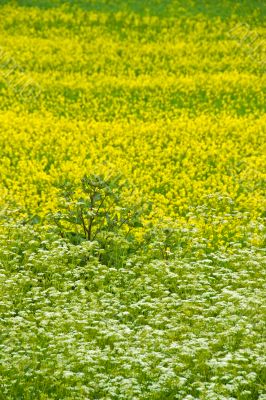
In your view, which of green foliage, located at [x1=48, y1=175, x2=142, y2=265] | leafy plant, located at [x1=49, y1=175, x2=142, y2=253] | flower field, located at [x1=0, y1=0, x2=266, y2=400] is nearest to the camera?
Result: flower field, located at [x1=0, y1=0, x2=266, y2=400]

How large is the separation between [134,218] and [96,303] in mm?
2843

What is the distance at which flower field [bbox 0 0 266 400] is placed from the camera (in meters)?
7.66

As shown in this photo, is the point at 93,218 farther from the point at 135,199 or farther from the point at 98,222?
the point at 135,199

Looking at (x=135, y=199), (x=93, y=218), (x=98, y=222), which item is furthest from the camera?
(x=135, y=199)

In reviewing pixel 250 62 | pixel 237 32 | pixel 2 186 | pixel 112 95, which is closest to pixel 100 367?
pixel 2 186

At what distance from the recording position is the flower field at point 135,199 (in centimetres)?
766

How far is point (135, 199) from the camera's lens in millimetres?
12867

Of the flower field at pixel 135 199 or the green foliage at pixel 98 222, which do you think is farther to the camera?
the green foliage at pixel 98 222

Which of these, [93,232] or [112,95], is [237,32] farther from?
[93,232]

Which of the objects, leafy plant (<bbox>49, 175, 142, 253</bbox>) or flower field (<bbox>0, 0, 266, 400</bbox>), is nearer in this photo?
flower field (<bbox>0, 0, 266, 400</bbox>)

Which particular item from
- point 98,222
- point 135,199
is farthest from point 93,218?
point 135,199

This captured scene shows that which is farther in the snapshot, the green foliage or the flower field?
the green foliage

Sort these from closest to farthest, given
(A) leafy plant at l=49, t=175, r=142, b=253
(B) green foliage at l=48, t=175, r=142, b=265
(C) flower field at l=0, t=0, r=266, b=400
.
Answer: (C) flower field at l=0, t=0, r=266, b=400, (B) green foliage at l=48, t=175, r=142, b=265, (A) leafy plant at l=49, t=175, r=142, b=253

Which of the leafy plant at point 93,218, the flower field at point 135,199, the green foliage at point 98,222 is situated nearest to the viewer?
the flower field at point 135,199
